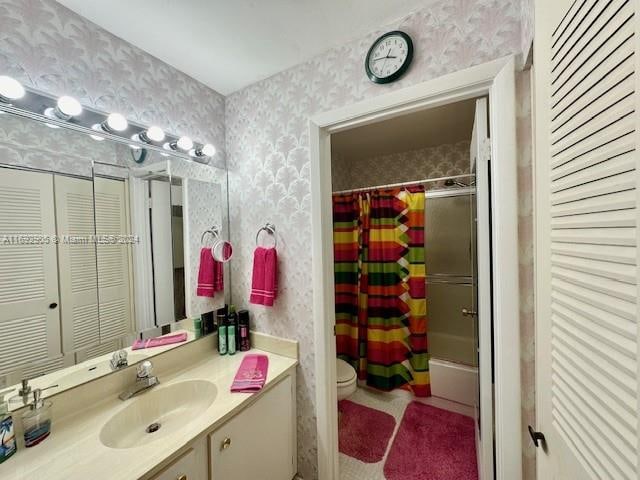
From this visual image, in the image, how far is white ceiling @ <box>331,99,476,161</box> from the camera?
206cm

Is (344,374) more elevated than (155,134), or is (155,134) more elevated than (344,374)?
(155,134)

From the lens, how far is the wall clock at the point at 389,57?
1069 mm

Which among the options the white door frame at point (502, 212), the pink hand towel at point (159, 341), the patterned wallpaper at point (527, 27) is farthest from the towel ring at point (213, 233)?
the patterned wallpaper at point (527, 27)

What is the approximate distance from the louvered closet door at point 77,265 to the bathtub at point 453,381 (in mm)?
2361

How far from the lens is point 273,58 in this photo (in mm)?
1322

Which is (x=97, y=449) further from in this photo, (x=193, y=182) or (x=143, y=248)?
(x=193, y=182)

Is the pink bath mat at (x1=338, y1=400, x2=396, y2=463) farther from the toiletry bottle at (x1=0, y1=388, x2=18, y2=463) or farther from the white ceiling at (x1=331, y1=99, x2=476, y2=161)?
the white ceiling at (x1=331, y1=99, x2=476, y2=161)

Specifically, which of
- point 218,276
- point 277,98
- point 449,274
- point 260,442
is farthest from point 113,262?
point 449,274

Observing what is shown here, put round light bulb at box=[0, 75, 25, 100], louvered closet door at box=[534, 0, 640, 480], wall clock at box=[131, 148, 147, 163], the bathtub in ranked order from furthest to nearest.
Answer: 1. the bathtub
2. wall clock at box=[131, 148, 147, 163]
3. round light bulb at box=[0, 75, 25, 100]
4. louvered closet door at box=[534, 0, 640, 480]

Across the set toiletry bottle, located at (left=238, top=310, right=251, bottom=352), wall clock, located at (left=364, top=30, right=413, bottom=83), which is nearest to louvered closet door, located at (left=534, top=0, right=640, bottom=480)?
wall clock, located at (left=364, top=30, right=413, bottom=83)

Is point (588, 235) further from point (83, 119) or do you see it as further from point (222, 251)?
point (83, 119)

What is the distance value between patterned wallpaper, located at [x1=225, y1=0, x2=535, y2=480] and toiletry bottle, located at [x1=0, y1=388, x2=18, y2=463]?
97 cm

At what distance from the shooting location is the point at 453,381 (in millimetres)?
2074

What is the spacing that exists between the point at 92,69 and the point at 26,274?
0.90 m
